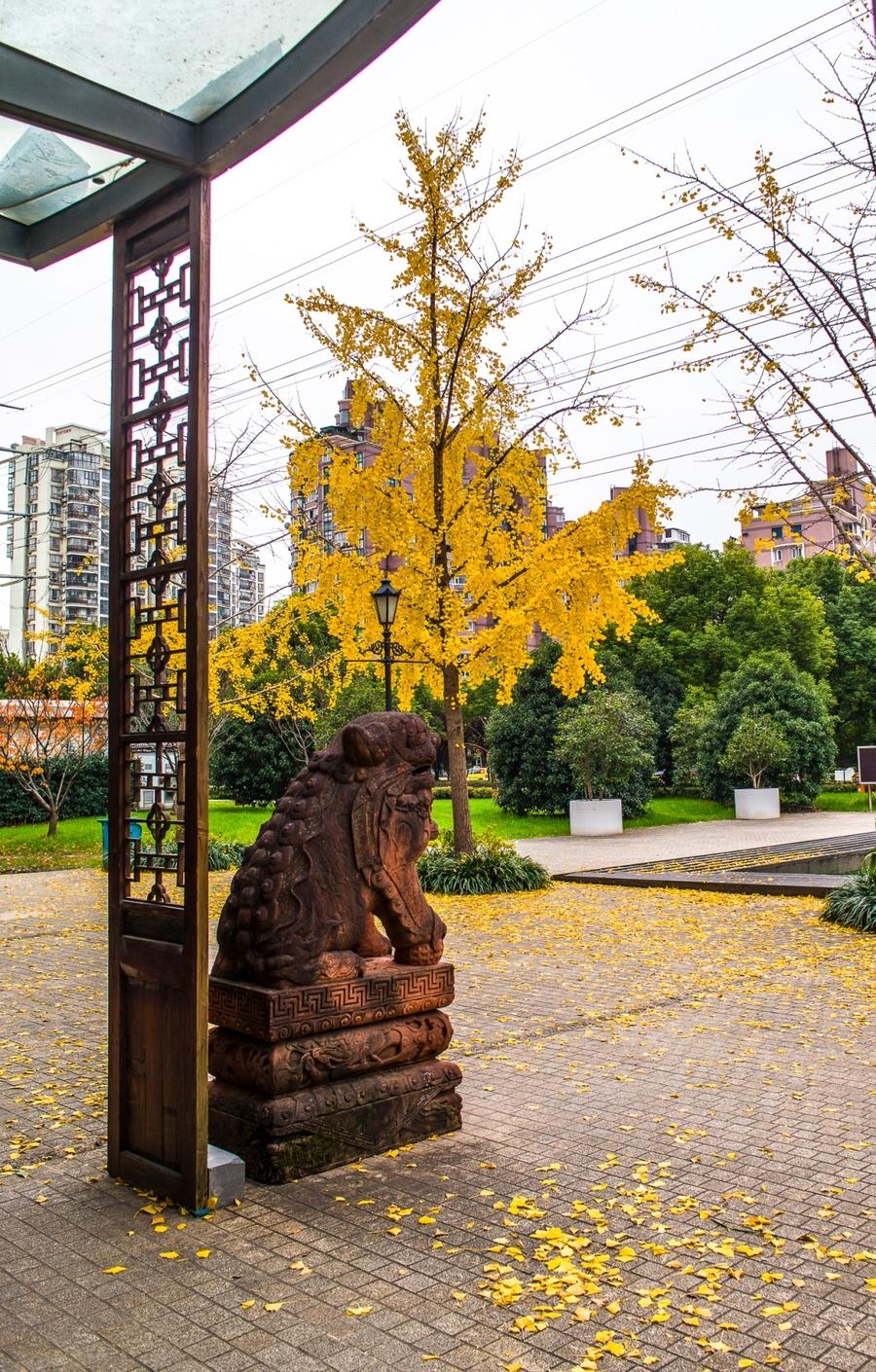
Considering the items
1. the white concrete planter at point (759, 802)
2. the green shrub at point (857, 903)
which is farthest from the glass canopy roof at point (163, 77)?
the white concrete planter at point (759, 802)

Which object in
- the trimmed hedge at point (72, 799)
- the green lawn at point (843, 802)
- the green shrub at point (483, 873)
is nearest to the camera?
the green shrub at point (483, 873)

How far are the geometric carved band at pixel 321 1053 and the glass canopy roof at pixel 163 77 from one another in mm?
3392

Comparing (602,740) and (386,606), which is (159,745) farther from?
(602,740)

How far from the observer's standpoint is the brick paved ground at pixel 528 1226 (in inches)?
119

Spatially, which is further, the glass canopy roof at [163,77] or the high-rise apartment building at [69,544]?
the high-rise apartment building at [69,544]

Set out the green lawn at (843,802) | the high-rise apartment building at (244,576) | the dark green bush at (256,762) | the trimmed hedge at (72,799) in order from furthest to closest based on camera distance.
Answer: the dark green bush at (256,762)
the green lawn at (843,802)
the trimmed hedge at (72,799)
the high-rise apartment building at (244,576)

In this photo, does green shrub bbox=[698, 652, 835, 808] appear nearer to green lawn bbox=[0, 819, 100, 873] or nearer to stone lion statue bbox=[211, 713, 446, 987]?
green lawn bbox=[0, 819, 100, 873]

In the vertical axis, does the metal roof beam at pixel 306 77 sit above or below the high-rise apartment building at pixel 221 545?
below

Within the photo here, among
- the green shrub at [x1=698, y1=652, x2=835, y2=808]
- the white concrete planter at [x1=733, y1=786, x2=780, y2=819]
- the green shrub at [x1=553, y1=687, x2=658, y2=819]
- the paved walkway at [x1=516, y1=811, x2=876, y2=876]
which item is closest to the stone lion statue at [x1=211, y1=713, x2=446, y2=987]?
the paved walkway at [x1=516, y1=811, x2=876, y2=876]

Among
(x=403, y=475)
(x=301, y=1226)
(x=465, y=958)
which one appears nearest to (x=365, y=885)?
(x=301, y=1226)

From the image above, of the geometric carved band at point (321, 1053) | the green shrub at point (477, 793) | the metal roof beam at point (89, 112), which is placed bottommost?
the geometric carved band at point (321, 1053)

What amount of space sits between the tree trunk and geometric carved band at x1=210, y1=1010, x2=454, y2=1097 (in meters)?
9.19

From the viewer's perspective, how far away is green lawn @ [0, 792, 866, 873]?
19.5 meters

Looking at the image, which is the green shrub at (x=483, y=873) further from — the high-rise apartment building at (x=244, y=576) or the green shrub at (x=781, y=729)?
the green shrub at (x=781, y=729)
